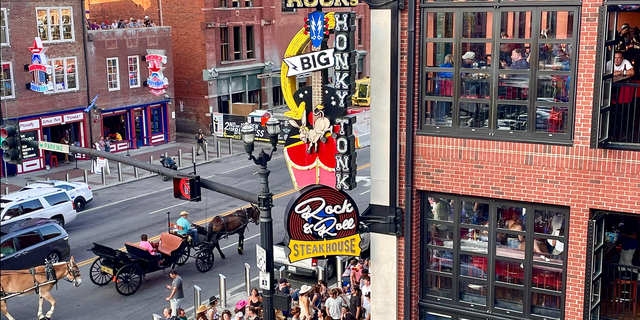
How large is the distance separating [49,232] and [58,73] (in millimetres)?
18736

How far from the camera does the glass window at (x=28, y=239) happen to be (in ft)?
78.8

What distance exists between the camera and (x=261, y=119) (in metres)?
41.8

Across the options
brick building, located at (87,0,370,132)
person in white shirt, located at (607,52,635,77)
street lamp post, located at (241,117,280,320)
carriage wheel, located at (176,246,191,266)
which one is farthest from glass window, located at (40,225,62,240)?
brick building, located at (87,0,370,132)

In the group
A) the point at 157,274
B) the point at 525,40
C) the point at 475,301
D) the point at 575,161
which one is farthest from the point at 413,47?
the point at 157,274

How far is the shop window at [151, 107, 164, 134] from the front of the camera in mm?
48188

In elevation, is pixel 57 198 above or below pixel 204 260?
above

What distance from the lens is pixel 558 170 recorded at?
13305 millimetres

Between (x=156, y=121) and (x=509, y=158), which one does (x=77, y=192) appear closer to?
(x=156, y=121)

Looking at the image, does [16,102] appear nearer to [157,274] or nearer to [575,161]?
[157,274]

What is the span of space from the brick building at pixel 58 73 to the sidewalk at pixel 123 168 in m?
0.81

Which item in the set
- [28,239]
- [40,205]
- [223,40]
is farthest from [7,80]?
[28,239]

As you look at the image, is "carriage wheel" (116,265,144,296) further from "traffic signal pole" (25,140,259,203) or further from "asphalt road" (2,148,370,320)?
"traffic signal pole" (25,140,259,203)

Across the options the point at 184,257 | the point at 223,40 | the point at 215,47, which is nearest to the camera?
the point at 184,257

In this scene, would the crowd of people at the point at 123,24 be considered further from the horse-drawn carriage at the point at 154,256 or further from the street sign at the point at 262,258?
the street sign at the point at 262,258
